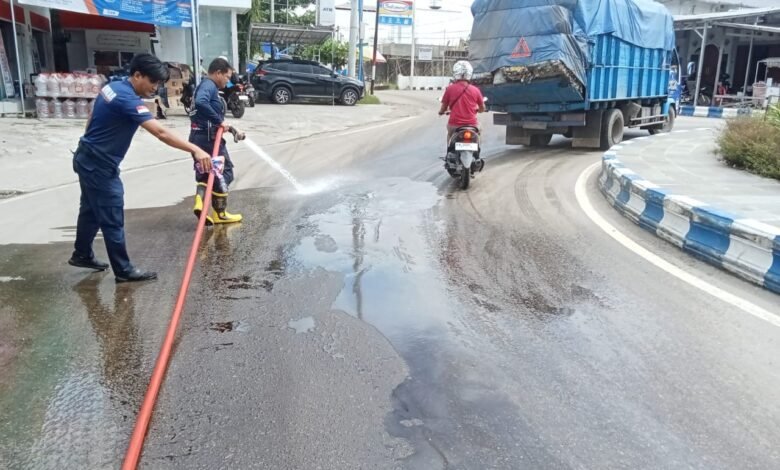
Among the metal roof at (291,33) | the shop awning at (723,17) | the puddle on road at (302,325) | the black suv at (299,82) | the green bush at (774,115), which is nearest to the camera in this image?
the puddle on road at (302,325)

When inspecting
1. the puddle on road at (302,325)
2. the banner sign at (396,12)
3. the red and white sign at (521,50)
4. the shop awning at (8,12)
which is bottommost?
the puddle on road at (302,325)

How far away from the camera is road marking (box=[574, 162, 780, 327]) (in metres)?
4.54

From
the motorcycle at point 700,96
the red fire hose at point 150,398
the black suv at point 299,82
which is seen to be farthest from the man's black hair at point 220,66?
the motorcycle at point 700,96

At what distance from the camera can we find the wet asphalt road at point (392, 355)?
2912 millimetres

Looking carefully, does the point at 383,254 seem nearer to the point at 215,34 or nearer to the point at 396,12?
the point at 215,34

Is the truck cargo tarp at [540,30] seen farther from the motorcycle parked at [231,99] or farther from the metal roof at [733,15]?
the metal roof at [733,15]

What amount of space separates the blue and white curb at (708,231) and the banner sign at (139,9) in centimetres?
1344

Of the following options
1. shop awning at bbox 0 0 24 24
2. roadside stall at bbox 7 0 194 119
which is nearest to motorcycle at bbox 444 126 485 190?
roadside stall at bbox 7 0 194 119

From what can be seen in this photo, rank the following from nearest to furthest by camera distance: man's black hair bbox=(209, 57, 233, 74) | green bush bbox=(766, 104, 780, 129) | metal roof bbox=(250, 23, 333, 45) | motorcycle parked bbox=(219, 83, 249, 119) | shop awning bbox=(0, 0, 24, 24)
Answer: man's black hair bbox=(209, 57, 233, 74), green bush bbox=(766, 104, 780, 129), shop awning bbox=(0, 0, 24, 24), motorcycle parked bbox=(219, 83, 249, 119), metal roof bbox=(250, 23, 333, 45)

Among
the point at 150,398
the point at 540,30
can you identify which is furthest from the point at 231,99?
the point at 150,398

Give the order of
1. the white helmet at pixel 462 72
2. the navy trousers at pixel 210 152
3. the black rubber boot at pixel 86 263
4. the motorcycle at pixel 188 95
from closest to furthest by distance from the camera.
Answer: the black rubber boot at pixel 86 263 < the navy trousers at pixel 210 152 < the white helmet at pixel 462 72 < the motorcycle at pixel 188 95

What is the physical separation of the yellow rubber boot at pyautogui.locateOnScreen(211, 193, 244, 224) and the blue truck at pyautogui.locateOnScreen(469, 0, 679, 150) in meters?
6.23

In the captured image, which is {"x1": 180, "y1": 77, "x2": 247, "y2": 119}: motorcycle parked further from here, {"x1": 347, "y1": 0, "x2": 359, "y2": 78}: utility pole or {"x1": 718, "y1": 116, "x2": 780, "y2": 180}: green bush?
{"x1": 718, "y1": 116, "x2": 780, "y2": 180}: green bush

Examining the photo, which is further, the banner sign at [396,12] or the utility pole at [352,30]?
the banner sign at [396,12]
